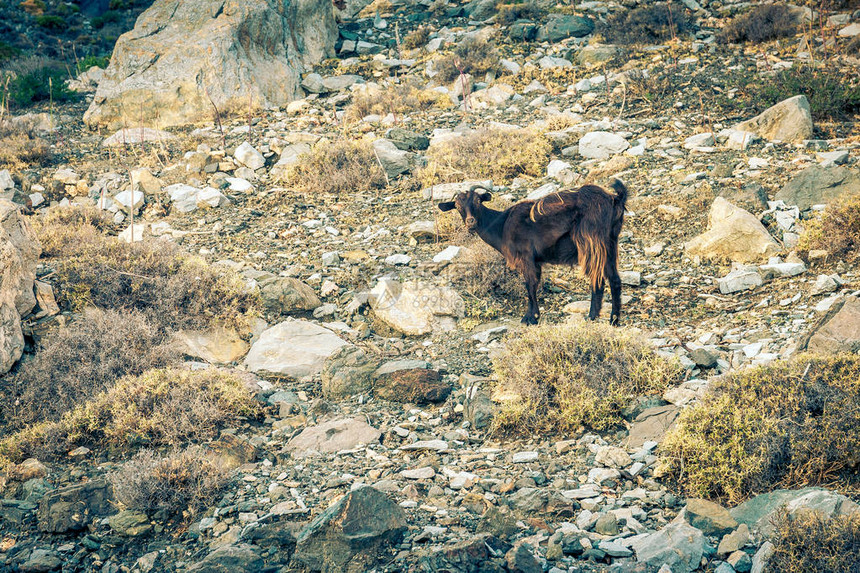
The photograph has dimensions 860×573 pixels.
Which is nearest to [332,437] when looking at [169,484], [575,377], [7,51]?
[169,484]

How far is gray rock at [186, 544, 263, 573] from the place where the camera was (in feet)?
12.6

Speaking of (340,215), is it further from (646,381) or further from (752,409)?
(752,409)

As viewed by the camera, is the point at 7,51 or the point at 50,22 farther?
the point at 50,22

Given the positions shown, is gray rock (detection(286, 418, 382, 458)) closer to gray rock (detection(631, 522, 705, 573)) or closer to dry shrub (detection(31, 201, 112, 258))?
gray rock (detection(631, 522, 705, 573))

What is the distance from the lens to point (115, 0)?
25672 mm

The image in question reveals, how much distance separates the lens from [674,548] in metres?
3.57

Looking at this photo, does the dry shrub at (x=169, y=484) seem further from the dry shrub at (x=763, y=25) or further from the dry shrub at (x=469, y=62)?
the dry shrub at (x=763, y=25)

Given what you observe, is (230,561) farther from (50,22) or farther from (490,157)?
(50,22)

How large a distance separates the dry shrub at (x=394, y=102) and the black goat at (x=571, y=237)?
7030mm

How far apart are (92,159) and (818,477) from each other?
42.3ft

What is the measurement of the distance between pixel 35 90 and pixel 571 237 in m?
14.8

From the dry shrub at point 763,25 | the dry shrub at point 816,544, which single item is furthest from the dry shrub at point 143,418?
the dry shrub at point 763,25

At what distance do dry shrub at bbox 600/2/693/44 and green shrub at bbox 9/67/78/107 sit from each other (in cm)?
1308

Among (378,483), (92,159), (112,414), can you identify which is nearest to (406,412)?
(378,483)
